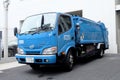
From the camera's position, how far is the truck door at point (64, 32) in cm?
854

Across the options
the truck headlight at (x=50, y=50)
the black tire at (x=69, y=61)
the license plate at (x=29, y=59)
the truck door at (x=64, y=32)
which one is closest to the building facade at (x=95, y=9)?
the truck door at (x=64, y=32)

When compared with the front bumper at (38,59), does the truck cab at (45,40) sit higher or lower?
higher

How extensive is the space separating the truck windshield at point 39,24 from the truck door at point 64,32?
323 millimetres

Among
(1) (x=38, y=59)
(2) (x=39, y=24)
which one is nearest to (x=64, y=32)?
(2) (x=39, y=24)

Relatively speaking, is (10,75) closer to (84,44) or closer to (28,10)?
(84,44)

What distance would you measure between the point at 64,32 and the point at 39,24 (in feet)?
3.27

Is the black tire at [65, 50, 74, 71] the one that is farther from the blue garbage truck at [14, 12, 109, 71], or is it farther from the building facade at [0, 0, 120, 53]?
the building facade at [0, 0, 120, 53]

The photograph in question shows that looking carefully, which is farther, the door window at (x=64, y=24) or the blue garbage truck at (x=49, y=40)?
the door window at (x=64, y=24)

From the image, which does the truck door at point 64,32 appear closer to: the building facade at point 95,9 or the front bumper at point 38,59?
the front bumper at point 38,59

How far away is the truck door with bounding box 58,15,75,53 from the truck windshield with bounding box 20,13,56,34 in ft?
1.06

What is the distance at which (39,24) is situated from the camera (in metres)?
8.74

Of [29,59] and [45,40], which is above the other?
[45,40]

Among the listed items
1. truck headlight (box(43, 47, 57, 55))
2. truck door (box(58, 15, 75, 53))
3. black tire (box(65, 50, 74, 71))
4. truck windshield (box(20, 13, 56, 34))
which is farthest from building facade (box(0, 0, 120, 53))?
truck headlight (box(43, 47, 57, 55))

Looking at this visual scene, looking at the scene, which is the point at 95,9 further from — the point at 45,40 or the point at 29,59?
the point at 29,59
